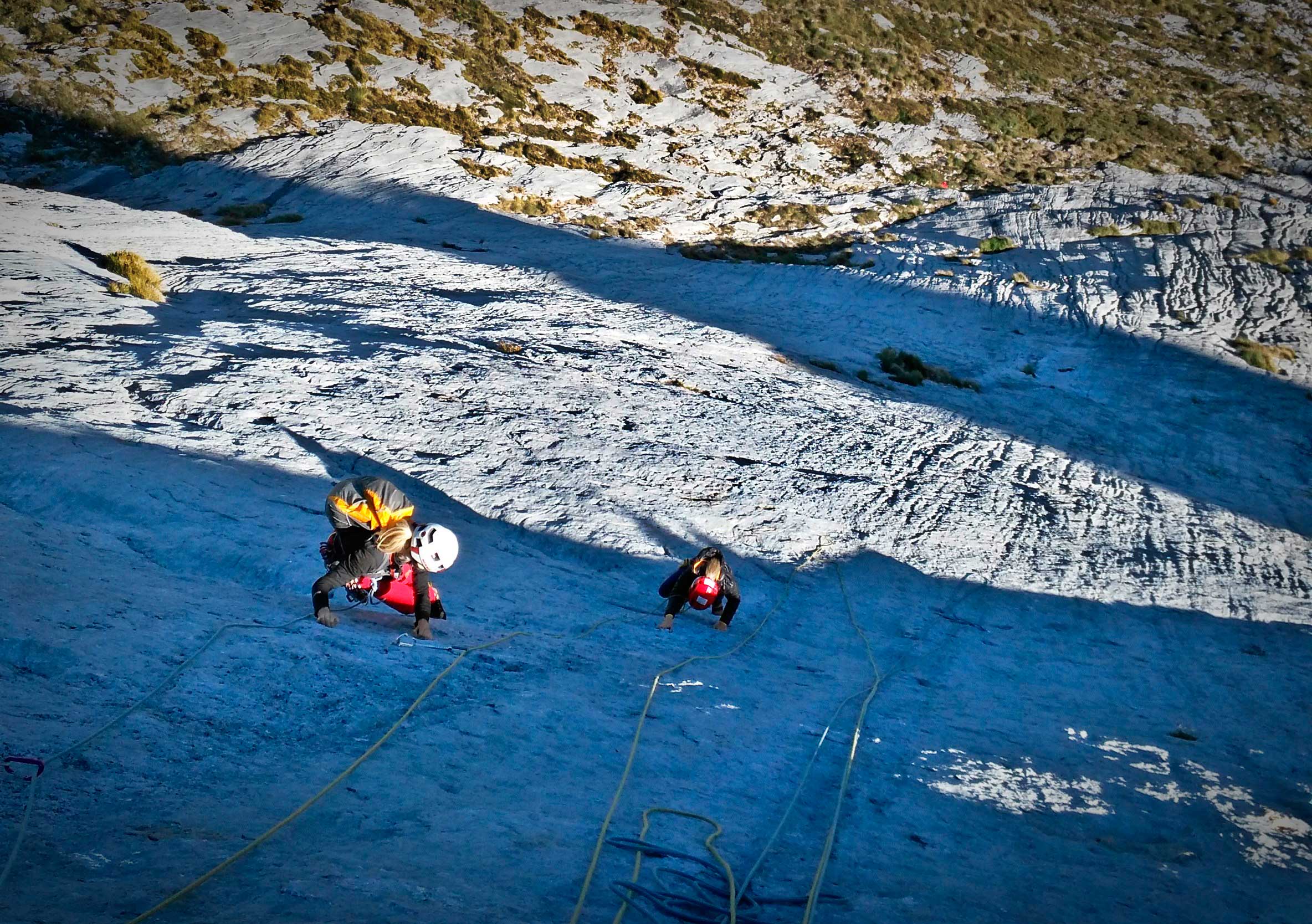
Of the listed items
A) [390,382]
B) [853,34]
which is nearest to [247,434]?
[390,382]

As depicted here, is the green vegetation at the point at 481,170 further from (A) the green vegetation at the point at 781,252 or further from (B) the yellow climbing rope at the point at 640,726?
(B) the yellow climbing rope at the point at 640,726

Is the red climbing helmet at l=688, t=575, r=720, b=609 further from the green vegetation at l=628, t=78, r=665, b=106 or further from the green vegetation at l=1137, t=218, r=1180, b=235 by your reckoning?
the green vegetation at l=628, t=78, r=665, b=106

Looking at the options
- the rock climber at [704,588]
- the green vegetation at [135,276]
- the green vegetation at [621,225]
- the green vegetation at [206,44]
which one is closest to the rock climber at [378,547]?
the rock climber at [704,588]

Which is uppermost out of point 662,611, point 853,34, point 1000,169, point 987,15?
point 987,15

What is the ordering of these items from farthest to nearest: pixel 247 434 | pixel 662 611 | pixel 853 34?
pixel 853 34
pixel 247 434
pixel 662 611

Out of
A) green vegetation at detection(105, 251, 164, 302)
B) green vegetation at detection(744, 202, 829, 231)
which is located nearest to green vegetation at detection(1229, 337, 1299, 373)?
green vegetation at detection(744, 202, 829, 231)

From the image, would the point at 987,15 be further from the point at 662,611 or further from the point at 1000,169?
the point at 662,611

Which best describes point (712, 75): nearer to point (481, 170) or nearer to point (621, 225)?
point (481, 170)

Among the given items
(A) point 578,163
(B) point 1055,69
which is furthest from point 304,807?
(B) point 1055,69
